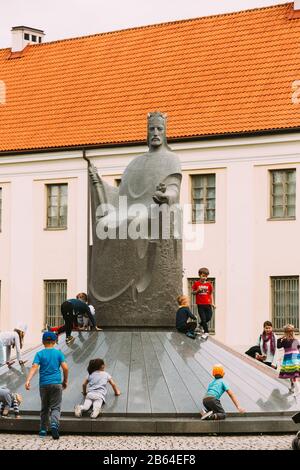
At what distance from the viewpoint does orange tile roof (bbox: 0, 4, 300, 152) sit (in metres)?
38.3

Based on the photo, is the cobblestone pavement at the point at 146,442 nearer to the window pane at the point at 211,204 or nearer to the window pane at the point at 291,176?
the window pane at the point at 291,176

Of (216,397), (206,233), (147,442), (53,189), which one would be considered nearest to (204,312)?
(216,397)

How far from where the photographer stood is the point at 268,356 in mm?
24578

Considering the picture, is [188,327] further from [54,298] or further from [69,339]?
[54,298]

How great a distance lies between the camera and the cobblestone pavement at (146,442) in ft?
51.9

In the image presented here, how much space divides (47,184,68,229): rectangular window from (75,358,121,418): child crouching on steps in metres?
23.3

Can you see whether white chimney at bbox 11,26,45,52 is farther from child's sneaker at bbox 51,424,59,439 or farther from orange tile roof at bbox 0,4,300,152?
child's sneaker at bbox 51,424,59,439

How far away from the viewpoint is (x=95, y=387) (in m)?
18.1

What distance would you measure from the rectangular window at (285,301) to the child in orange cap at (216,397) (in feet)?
59.4

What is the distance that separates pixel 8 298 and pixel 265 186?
33.7 ft

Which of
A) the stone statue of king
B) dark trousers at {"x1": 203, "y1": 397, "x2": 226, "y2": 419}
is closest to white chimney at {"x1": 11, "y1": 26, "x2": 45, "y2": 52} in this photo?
the stone statue of king

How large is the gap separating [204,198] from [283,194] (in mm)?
2772
